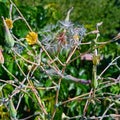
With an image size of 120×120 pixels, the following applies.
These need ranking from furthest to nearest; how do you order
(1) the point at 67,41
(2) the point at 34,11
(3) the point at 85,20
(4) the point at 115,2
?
1. (4) the point at 115,2
2. (3) the point at 85,20
3. (2) the point at 34,11
4. (1) the point at 67,41

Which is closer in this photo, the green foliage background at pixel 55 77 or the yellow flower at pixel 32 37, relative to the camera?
the yellow flower at pixel 32 37

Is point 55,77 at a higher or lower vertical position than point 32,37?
lower

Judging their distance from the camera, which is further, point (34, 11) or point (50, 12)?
point (50, 12)

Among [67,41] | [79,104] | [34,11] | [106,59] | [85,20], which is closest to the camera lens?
[67,41]

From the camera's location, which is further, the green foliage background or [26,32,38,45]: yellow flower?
the green foliage background

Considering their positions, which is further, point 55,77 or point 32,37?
point 55,77

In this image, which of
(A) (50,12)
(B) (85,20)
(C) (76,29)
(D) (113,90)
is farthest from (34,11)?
(B) (85,20)

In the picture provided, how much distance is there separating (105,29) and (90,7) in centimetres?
35

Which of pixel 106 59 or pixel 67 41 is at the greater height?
pixel 67 41

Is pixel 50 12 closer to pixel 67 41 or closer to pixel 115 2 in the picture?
pixel 67 41

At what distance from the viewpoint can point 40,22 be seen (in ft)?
9.32

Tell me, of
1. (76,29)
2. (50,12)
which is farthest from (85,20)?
(76,29)

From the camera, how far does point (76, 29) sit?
62.2 inches

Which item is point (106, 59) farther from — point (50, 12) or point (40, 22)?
point (50, 12)
